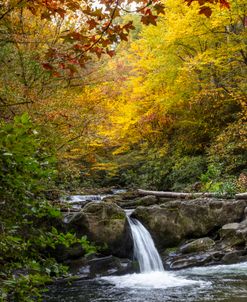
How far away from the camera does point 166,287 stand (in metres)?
7.68

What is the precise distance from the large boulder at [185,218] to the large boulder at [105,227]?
3.30 ft

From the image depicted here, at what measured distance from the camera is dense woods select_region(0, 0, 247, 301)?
2.28 meters

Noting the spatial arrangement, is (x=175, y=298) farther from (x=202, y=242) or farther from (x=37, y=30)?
(x=37, y=30)

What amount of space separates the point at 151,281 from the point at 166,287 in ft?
2.44

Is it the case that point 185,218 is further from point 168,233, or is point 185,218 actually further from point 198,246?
point 198,246

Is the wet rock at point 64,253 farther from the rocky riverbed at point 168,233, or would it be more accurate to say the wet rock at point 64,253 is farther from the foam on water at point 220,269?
the foam on water at point 220,269

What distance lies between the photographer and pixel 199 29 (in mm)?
13133

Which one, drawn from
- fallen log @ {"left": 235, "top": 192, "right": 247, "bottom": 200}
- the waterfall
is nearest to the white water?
the waterfall

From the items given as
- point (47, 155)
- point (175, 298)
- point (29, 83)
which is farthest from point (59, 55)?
point (29, 83)

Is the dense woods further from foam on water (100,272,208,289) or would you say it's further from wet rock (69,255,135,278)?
foam on water (100,272,208,289)

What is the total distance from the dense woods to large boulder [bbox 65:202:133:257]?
91 cm

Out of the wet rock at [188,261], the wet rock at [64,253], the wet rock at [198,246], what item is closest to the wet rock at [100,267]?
the wet rock at [64,253]

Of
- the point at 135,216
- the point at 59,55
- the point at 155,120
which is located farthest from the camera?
the point at 155,120

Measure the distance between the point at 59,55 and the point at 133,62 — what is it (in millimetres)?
15764
